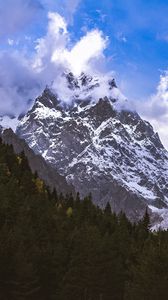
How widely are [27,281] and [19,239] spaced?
480 cm

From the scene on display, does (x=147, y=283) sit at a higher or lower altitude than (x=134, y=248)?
lower

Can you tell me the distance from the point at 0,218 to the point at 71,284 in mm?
14814

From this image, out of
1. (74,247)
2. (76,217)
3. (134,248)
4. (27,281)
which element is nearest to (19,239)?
(27,281)

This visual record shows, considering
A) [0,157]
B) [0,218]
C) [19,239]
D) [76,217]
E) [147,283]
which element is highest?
[0,157]

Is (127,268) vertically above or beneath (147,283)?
above

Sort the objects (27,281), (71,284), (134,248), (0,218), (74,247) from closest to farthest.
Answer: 1. (27,281)
2. (71,284)
3. (74,247)
4. (0,218)
5. (134,248)

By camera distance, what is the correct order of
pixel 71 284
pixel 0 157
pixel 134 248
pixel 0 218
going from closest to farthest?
pixel 71 284
pixel 0 218
pixel 134 248
pixel 0 157

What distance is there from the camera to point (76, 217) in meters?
101

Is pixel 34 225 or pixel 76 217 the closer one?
pixel 34 225

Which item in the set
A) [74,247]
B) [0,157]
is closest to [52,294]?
[74,247]

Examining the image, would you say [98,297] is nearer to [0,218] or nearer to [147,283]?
[147,283]

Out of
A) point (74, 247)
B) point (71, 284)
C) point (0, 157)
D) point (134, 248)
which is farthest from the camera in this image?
point (0, 157)

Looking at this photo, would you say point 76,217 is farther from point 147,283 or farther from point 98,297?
point 147,283

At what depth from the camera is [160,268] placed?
62.3 meters
